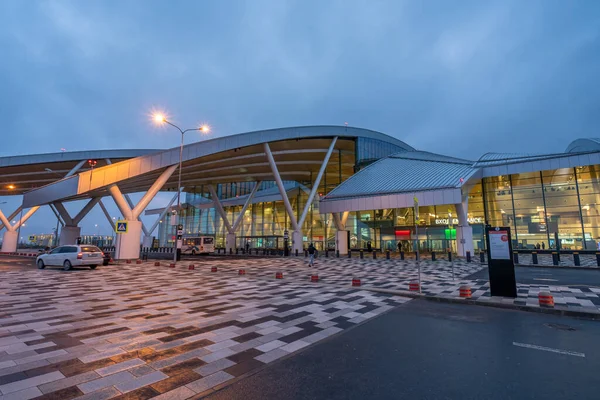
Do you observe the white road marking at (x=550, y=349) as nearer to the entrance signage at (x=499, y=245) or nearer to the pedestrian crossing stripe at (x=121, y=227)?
the entrance signage at (x=499, y=245)

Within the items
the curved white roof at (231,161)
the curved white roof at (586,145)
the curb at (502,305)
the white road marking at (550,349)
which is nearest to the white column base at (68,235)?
the curved white roof at (231,161)

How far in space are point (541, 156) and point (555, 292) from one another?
2891cm

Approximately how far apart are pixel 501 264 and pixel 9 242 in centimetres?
6549

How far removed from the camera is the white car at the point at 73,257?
728 inches

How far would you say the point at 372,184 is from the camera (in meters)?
34.0

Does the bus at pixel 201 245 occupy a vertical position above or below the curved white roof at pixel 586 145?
below

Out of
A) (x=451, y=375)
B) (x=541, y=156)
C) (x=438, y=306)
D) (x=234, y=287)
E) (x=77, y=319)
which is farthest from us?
(x=541, y=156)

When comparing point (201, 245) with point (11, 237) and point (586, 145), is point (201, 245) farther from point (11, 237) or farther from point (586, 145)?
point (586, 145)

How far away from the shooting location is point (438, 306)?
29.4 feet

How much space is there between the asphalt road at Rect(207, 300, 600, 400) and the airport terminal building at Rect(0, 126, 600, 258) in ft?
75.4

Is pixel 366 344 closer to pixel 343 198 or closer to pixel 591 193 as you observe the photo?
pixel 343 198

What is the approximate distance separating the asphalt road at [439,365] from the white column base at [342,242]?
29622mm

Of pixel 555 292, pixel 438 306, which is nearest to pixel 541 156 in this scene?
pixel 555 292

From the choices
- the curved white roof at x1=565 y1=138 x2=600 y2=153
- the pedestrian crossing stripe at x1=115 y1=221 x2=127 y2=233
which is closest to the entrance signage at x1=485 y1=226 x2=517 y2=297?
the pedestrian crossing stripe at x1=115 y1=221 x2=127 y2=233
